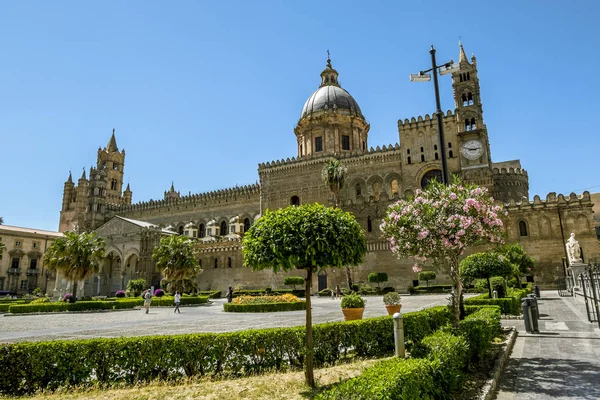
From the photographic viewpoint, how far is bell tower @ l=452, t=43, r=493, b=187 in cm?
3734

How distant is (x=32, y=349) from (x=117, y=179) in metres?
72.2

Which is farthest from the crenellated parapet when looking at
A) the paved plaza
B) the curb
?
the curb

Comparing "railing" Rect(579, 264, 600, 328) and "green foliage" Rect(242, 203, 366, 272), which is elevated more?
"green foliage" Rect(242, 203, 366, 272)

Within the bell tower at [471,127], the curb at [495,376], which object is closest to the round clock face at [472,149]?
the bell tower at [471,127]

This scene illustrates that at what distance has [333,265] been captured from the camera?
657 centimetres

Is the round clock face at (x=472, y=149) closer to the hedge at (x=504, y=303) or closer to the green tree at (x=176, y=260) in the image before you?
the hedge at (x=504, y=303)

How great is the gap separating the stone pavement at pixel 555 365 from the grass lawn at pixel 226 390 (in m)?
2.81

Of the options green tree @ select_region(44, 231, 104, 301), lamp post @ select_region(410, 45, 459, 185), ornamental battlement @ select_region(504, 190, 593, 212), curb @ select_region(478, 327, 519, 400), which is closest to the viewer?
curb @ select_region(478, 327, 519, 400)

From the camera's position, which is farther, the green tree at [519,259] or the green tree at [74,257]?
the green tree at [74,257]

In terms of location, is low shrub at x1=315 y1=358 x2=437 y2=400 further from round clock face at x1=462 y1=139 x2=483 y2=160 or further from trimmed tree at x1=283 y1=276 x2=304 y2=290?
round clock face at x1=462 y1=139 x2=483 y2=160

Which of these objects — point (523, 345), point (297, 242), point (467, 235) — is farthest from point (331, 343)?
point (523, 345)

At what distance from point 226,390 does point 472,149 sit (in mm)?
37805

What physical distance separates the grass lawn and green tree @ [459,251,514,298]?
11.5m

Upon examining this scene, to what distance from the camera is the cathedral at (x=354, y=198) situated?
34500 millimetres
